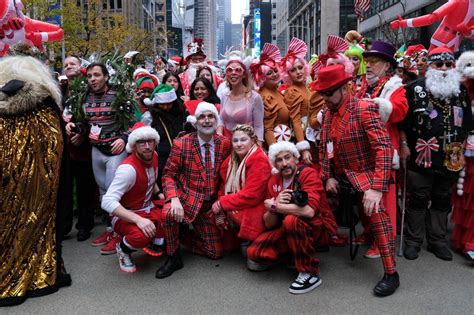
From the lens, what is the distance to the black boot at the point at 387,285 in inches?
135

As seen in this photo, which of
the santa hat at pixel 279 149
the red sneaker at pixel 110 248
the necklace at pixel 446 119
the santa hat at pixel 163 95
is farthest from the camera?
the santa hat at pixel 163 95

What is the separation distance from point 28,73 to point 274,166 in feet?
7.03

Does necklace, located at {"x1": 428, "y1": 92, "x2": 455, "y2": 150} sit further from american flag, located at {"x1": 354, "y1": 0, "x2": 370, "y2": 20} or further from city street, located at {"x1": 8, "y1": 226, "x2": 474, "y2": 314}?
american flag, located at {"x1": 354, "y1": 0, "x2": 370, "y2": 20}

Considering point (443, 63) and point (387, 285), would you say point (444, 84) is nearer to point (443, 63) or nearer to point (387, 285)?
point (443, 63)

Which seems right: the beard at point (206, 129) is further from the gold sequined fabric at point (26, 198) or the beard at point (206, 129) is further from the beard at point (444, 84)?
the beard at point (444, 84)

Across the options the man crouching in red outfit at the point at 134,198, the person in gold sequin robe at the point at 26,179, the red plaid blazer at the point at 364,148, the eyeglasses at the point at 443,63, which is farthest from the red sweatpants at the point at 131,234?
the eyeglasses at the point at 443,63

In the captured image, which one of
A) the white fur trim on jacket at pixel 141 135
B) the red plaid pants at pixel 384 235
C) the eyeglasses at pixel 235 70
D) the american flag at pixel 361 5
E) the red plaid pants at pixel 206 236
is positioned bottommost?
the red plaid pants at pixel 206 236

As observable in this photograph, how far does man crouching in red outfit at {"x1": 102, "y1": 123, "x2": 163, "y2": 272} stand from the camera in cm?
378

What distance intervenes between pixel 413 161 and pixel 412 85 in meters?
0.72

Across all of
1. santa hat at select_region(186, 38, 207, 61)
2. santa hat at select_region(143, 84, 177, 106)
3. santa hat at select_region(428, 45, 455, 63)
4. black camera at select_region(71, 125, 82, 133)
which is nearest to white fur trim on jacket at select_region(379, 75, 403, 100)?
santa hat at select_region(428, 45, 455, 63)

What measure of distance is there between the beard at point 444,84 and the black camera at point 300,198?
160 centimetres

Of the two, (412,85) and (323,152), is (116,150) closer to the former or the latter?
(323,152)

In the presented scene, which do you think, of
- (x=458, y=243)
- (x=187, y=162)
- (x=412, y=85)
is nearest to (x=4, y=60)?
(x=187, y=162)

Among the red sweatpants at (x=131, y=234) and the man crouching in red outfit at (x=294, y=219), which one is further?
the red sweatpants at (x=131, y=234)
